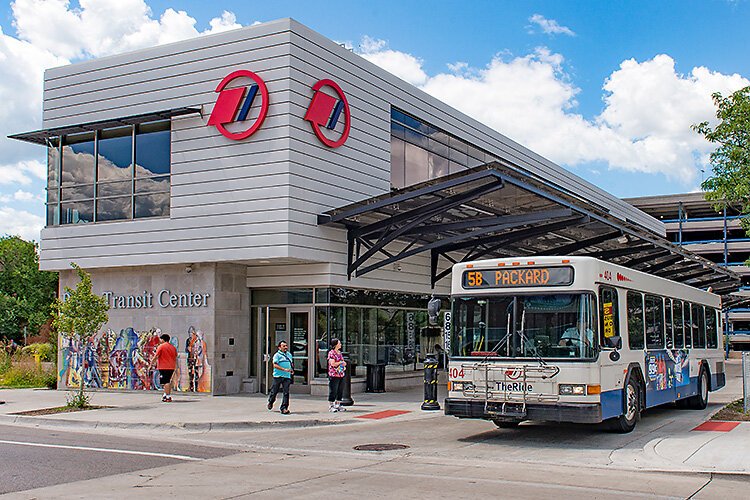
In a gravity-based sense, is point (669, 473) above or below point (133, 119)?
below

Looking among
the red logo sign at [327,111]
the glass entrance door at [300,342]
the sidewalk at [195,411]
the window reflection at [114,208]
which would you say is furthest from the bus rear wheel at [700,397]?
the window reflection at [114,208]

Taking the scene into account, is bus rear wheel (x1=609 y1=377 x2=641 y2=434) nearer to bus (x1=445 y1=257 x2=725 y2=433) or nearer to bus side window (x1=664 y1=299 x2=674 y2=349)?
bus (x1=445 y1=257 x2=725 y2=433)

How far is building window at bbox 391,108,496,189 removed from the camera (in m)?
26.1

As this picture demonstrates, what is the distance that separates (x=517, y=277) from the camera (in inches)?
538

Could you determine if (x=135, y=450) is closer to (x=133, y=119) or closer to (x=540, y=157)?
(x=133, y=119)

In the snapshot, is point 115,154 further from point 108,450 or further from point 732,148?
point 732,148

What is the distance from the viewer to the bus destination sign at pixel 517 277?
1337 centimetres

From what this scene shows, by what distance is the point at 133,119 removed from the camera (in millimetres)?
23391

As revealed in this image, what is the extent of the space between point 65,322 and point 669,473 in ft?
45.1

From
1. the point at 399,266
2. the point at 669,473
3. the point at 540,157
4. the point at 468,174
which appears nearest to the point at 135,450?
the point at 669,473

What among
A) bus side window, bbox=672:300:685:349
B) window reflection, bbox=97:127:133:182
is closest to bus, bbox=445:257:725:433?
bus side window, bbox=672:300:685:349

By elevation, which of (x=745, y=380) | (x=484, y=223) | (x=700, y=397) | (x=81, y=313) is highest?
(x=484, y=223)

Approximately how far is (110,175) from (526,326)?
15.4 m

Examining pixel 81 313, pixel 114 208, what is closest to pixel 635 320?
pixel 81 313
